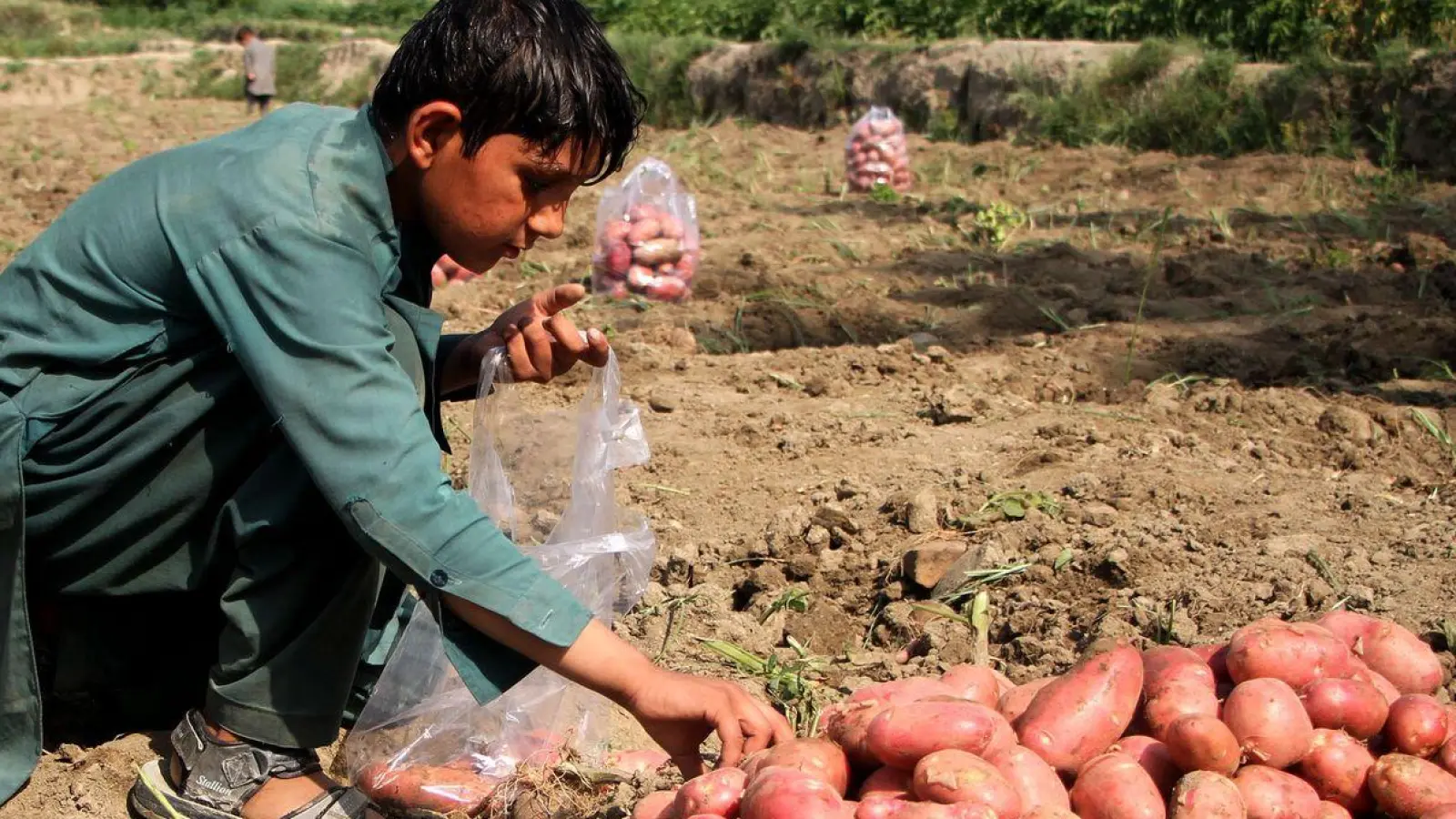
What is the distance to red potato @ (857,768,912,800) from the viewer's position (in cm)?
169

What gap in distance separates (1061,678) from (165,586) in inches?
51.4

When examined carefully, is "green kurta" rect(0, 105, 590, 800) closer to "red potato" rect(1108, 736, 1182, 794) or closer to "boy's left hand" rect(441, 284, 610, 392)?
"boy's left hand" rect(441, 284, 610, 392)

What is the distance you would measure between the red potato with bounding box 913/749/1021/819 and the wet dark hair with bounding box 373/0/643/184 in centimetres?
94

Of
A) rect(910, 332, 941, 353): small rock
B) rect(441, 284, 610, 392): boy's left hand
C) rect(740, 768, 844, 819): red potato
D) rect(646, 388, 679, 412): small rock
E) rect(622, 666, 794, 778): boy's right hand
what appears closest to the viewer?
rect(740, 768, 844, 819): red potato

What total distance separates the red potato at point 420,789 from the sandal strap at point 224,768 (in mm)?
132

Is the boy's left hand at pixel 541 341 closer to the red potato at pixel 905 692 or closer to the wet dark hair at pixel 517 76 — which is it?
the wet dark hair at pixel 517 76

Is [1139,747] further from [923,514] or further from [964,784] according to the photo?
[923,514]

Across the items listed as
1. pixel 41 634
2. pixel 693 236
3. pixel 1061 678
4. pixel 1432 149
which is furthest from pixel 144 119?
pixel 1061 678

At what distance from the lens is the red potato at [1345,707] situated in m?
1.82

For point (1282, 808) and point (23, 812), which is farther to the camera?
point (23, 812)

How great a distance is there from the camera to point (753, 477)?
11.6 feet

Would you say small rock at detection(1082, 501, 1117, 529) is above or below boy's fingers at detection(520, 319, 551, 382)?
below

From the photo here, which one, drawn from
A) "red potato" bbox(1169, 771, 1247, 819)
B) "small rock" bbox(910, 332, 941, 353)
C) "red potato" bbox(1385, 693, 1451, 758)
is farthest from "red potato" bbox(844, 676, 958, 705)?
"small rock" bbox(910, 332, 941, 353)

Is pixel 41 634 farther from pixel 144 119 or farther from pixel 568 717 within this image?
pixel 144 119
